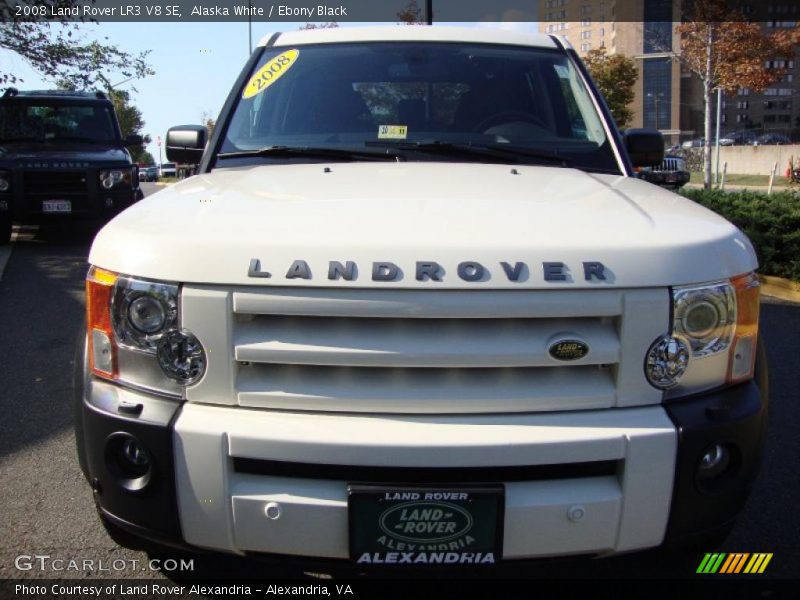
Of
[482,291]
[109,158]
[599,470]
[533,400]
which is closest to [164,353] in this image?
[482,291]

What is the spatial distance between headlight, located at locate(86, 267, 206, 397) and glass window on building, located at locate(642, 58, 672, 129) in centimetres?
8353

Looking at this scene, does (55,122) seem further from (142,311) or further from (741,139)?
(741,139)

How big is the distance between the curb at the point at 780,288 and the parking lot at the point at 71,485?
3.20ft

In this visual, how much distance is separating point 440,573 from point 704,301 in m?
0.99

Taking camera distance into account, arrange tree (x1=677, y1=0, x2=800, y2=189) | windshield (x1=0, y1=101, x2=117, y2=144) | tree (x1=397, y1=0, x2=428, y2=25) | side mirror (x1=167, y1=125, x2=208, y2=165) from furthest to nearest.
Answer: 1. tree (x1=677, y1=0, x2=800, y2=189)
2. tree (x1=397, y1=0, x2=428, y2=25)
3. windshield (x1=0, y1=101, x2=117, y2=144)
4. side mirror (x1=167, y1=125, x2=208, y2=165)

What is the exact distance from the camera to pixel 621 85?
33.2 meters

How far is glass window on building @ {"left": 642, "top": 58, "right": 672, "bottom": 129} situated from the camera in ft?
262

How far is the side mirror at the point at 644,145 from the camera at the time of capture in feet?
11.3

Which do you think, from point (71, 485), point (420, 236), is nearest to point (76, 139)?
point (71, 485)

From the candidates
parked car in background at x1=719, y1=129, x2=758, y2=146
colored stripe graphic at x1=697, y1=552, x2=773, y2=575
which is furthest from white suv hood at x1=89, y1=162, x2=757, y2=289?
parked car in background at x1=719, y1=129, x2=758, y2=146

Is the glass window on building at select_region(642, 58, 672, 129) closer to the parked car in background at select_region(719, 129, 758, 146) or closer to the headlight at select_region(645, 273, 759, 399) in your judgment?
the parked car in background at select_region(719, 129, 758, 146)

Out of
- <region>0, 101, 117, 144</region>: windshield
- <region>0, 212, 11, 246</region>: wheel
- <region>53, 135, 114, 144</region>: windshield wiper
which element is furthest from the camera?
<region>53, 135, 114, 144</region>: windshield wiper

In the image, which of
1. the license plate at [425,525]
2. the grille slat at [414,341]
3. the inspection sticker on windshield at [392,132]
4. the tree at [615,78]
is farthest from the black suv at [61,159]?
the tree at [615,78]

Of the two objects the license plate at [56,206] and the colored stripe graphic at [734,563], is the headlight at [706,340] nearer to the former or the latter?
the colored stripe graphic at [734,563]
